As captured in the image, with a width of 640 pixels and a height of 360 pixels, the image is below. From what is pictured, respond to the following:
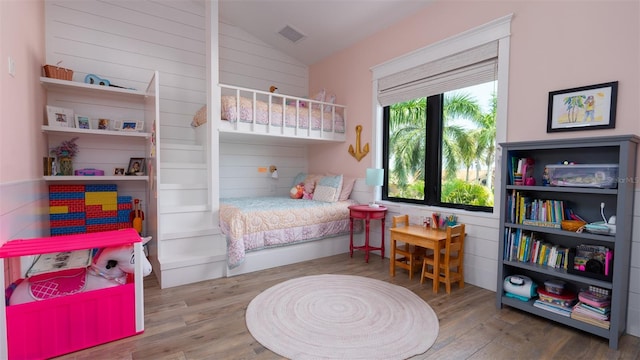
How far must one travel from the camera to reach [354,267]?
10.3 feet

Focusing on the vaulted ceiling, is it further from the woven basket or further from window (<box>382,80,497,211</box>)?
the woven basket

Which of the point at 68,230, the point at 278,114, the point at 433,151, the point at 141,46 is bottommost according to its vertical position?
the point at 68,230

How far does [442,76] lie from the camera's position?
2.97 meters

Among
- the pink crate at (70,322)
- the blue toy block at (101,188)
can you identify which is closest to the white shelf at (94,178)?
the blue toy block at (101,188)

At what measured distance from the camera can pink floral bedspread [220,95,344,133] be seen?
3.17 metres

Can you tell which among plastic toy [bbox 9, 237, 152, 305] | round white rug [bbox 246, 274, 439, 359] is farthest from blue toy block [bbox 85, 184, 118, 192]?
round white rug [bbox 246, 274, 439, 359]

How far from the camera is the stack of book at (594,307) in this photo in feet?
5.92

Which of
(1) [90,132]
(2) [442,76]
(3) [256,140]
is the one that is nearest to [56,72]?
(1) [90,132]

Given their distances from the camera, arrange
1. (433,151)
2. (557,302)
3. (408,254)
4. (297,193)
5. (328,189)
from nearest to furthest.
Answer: (557,302) < (408,254) < (433,151) < (328,189) < (297,193)

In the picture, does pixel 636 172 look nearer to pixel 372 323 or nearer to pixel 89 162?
pixel 372 323

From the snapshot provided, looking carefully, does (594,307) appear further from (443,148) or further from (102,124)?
(102,124)

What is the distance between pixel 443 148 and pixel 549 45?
1.21 meters

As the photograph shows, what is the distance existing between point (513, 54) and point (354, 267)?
248 cm

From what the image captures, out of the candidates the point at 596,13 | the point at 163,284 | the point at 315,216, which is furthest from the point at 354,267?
the point at 596,13
